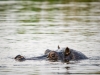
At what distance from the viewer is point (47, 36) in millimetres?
16438

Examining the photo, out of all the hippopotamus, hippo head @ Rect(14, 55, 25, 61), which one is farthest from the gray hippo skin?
hippo head @ Rect(14, 55, 25, 61)

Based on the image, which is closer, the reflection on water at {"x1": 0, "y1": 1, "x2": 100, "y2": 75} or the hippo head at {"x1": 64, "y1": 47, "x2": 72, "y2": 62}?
the reflection on water at {"x1": 0, "y1": 1, "x2": 100, "y2": 75}

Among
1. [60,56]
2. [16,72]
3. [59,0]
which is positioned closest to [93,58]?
[60,56]

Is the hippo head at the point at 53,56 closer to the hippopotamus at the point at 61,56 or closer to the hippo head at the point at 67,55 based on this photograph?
the hippopotamus at the point at 61,56

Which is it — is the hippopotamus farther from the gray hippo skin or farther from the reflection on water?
the reflection on water

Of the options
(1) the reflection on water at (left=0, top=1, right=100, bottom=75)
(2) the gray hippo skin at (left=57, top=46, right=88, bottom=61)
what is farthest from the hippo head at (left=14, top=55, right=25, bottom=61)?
(2) the gray hippo skin at (left=57, top=46, right=88, bottom=61)

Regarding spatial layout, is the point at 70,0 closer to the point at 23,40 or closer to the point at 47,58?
the point at 23,40

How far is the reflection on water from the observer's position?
10853 mm

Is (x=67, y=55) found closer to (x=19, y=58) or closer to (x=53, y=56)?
(x=53, y=56)

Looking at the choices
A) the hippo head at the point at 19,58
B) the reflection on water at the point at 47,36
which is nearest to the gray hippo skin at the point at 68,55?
the reflection on water at the point at 47,36

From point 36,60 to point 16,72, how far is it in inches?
54.6

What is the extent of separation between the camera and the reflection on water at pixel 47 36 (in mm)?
10853

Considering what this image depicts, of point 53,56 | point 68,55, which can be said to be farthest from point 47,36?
point 53,56

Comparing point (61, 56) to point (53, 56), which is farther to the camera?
point (61, 56)
